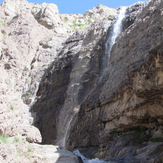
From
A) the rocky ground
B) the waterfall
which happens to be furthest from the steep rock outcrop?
the waterfall

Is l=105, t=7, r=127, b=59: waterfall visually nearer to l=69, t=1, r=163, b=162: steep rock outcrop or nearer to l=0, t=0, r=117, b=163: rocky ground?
l=0, t=0, r=117, b=163: rocky ground

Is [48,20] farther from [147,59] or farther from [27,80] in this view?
[147,59]

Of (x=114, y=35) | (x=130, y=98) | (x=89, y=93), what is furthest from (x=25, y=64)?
(x=130, y=98)

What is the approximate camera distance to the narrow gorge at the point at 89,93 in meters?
8.48

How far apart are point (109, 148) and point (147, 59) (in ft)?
15.6

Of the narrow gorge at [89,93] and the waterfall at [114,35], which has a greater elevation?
the waterfall at [114,35]

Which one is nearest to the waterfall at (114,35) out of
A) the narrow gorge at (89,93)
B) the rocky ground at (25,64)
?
the narrow gorge at (89,93)

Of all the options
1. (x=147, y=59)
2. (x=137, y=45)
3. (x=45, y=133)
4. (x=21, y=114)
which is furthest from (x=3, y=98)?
(x=45, y=133)

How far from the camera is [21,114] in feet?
28.8

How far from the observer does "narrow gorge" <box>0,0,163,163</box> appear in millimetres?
8477

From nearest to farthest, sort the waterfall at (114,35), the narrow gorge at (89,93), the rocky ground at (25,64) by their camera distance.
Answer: the rocky ground at (25,64), the narrow gorge at (89,93), the waterfall at (114,35)

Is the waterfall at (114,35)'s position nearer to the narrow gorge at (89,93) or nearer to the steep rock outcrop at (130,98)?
the narrow gorge at (89,93)

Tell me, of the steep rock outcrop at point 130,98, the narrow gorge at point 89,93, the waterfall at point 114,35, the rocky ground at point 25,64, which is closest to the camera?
the rocky ground at point 25,64

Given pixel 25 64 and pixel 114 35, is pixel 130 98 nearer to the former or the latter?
pixel 114 35
